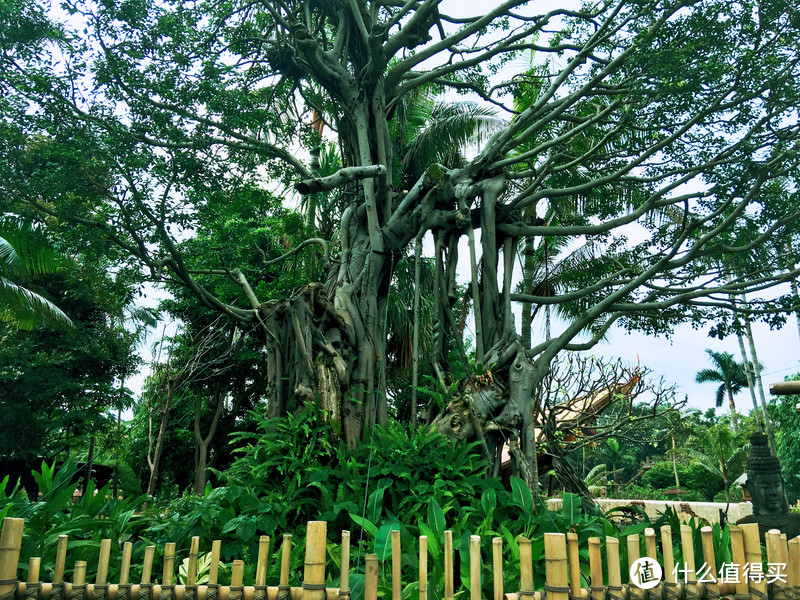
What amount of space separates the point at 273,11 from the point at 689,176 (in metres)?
5.36

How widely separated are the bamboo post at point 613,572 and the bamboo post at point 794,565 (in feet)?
3.00

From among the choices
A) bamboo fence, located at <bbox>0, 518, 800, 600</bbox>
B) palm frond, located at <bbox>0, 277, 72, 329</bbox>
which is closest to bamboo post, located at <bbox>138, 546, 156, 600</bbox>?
bamboo fence, located at <bbox>0, 518, 800, 600</bbox>

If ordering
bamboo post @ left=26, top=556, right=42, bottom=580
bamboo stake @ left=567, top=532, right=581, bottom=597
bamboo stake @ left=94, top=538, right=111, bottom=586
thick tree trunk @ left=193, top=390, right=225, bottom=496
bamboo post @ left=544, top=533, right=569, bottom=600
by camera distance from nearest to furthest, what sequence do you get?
bamboo post @ left=544, top=533, right=569, bottom=600
bamboo stake @ left=567, top=532, right=581, bottom=597
bamboo post @ left=26, top=556, right=42, bottom=580
bamboo stake @ left=94, top=538, right=111, bottom=586
thick tree trunk @ left=193, top=390, right=225, bottom=496

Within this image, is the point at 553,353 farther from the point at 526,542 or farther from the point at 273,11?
Result: the point at 273,11

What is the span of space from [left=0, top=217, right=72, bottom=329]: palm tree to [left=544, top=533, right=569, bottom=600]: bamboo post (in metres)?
8.00

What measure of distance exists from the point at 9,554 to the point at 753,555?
3682mm

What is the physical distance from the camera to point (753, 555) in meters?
3.04

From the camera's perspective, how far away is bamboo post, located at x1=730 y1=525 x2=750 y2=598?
3014 millimetres

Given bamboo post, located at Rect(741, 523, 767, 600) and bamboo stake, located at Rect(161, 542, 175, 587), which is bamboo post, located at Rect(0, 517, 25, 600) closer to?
bamboo stake, located at Rect(161, 542, 175, 587)

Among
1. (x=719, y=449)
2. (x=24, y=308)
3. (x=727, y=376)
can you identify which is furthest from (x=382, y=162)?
(x=727, y=376)

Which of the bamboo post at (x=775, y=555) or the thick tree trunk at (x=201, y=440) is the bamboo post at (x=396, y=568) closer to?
the bamboo post at (x=775, y=555)

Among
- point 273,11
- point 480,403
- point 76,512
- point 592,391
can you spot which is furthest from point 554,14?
point 76,512

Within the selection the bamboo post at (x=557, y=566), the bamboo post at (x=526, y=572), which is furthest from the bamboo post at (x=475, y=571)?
the bamboo post at (x=557, y=566)

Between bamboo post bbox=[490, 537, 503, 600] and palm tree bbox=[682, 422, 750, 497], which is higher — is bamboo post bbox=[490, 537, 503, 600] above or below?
below
